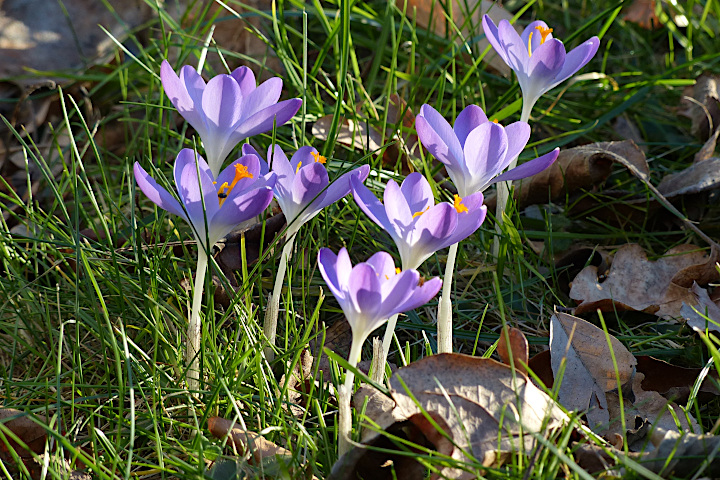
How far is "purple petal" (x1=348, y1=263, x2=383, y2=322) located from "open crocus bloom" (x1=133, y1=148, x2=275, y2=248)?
0.82 ft

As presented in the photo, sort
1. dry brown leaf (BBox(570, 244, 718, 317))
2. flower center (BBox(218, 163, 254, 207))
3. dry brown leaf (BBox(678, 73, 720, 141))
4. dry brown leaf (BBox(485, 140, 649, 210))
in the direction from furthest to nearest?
dry brown leaf (BBox(678, 73, 720, 141)), dry brown leaf (BBox(485, 140, 649, 210)), dry brown leaf (BBox(570, 244, 718, 317)), flower center (BBox(218, 163, 254, 207))

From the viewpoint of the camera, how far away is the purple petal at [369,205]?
132 centimetres

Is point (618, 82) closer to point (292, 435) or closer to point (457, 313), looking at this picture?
point (457, 313)

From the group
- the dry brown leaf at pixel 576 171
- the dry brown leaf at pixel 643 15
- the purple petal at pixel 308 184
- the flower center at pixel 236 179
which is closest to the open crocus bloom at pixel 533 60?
the dry brown leaf at pixel 576 171

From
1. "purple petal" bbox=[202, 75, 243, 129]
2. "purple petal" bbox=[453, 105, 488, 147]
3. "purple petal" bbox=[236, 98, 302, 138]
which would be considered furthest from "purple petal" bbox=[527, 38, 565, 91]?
"purple petal" bbox=[202, 75, 243, 129]

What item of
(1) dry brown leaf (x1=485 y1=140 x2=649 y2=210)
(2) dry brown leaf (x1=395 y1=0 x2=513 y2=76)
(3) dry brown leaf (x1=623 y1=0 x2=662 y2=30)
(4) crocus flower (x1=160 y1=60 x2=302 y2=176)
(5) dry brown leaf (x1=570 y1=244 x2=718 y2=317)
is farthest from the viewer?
(3) dry brown leaf (x1=623 y1=0 x2=662 y2=30)

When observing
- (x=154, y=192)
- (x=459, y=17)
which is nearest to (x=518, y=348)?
(x=154, y=192)

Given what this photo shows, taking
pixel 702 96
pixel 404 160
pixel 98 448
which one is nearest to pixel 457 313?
pixel 404 160

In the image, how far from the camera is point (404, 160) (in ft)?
7.91

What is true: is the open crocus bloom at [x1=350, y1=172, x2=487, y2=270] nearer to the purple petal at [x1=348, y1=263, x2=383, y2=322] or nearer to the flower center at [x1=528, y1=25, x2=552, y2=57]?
the purple petal at [x1=348, y1=263, x2=383, y2=322]

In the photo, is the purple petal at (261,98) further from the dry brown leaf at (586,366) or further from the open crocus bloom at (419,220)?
the dry brown leaf at (586,366)

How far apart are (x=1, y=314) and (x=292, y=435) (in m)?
0.89

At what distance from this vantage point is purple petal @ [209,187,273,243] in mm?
1312

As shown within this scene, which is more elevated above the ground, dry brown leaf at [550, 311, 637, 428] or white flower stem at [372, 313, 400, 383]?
white flower stem at [372, 313, 400, 383]
